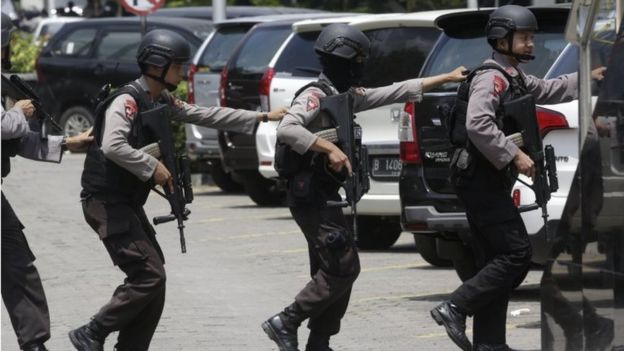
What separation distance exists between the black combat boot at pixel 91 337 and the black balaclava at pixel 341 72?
5.36 ft

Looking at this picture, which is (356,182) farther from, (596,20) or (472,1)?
(472,1)

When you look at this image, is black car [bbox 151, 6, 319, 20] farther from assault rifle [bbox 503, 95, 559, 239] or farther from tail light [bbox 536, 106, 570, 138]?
assault rifle [bbox 503, 95, 559, 239]

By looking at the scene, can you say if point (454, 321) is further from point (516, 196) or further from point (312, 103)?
point (516, 196)

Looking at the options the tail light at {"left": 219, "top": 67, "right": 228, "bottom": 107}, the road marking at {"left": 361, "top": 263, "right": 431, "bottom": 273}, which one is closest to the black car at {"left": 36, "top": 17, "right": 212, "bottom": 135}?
the tail light at {"left": 219, "top": 67, "right": 228, "bottom": 107}

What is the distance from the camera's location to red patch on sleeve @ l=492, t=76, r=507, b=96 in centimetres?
793

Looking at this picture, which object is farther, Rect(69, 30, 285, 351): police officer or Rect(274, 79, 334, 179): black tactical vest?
Rect(274, 79, 334, 179): black tactical vest

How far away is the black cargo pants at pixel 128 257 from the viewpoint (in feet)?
25.9

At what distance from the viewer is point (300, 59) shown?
15.6 meters

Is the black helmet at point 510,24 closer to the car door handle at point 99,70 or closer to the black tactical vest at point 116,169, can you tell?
the black tactical vest at point 116,169

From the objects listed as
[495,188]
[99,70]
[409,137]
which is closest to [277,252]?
[409,137]

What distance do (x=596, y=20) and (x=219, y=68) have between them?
43.3 ft

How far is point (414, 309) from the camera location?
34.0ft

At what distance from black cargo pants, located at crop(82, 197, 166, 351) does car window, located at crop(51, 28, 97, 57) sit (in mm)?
15758

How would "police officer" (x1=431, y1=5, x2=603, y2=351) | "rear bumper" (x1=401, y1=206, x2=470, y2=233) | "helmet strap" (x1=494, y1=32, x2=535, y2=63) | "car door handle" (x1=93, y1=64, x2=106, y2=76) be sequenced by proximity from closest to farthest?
1. "police officer" (x1=431, y1=5, x2=603, y2=351)
2. "helmet strap" (x1=494, y1=32, x2=535, y2=63)
3. "rear bumper" (x1=401, y1=206, x2=470, y2=233)
4. "car door handle" (x1=93, y1=64, x2=106, y2=76)
